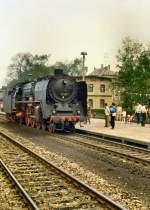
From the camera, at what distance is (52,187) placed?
33.5ft

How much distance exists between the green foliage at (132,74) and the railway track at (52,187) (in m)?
34.1

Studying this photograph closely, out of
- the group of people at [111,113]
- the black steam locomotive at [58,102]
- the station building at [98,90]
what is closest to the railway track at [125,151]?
the black steam locomotive at [58,102]

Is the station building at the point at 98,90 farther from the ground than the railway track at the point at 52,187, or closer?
farther from the ground

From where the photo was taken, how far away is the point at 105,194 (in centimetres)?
946

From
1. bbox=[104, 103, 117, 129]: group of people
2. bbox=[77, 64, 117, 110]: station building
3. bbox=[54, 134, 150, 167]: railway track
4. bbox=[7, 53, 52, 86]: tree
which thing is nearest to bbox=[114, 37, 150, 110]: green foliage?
bbox=[104, 103, 117, 129]: group of people

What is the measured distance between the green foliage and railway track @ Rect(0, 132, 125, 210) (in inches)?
1343

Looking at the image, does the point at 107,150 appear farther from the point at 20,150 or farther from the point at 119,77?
the point at 119,77

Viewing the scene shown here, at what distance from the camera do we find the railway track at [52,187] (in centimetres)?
852

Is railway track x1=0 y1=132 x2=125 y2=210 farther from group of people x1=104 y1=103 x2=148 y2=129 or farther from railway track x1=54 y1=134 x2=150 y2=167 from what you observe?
group of people x1=104 y1=103 x2=148 y2=129

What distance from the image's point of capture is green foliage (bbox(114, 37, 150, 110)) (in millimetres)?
48281

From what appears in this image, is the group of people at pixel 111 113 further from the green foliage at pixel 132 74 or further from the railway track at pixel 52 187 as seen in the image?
the green foliage at pixel 132 74

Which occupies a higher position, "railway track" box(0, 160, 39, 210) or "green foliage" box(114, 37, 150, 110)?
"green foliage" box(114, 37, 150, 110)

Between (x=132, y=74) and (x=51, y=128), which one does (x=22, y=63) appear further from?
(x=51, y=128)

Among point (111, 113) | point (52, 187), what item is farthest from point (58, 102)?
point (52, 187)
